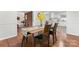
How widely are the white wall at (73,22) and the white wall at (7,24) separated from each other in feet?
2.58

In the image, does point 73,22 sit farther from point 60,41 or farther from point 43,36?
point 43,36

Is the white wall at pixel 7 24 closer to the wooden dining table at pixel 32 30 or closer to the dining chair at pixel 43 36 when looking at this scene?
the wooden dining table at pixel 32 30

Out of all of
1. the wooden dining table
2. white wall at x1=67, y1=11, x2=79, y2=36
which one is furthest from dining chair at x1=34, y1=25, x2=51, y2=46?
white wall at x1=67, y1=11, x2=79, y2=36

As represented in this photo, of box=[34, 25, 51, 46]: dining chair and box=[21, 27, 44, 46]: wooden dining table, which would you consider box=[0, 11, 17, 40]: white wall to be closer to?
box=[21, 27, 44, 46]: wooden dining table

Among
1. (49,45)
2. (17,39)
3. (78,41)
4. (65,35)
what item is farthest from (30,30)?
(78,41)

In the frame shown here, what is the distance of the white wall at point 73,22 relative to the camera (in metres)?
2.06

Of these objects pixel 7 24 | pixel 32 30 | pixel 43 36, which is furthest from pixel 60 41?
pixel 7 24

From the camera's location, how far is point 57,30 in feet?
6.88

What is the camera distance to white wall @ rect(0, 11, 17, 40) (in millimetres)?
2051

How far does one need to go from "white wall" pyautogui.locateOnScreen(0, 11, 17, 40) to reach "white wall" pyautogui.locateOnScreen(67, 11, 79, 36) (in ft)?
2.58

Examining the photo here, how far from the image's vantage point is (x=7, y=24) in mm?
2059
